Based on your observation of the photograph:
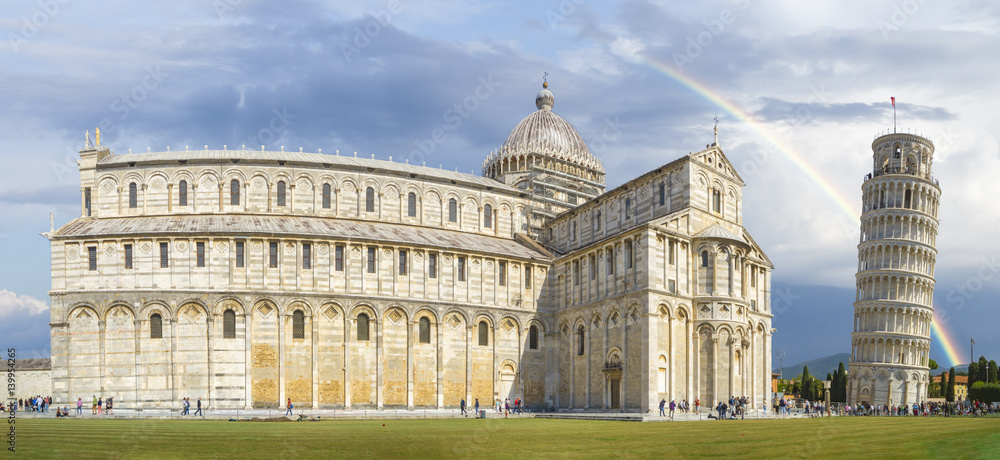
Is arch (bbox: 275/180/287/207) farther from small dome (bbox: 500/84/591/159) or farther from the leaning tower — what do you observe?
the leaning tower

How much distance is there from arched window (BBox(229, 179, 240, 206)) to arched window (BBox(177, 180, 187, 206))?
11.1 ft

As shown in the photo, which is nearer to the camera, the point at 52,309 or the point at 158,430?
the point at 158,430

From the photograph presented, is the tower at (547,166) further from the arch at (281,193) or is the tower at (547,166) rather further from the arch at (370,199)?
the arch at (281,193)

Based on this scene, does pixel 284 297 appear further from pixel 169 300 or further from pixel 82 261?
pixel 82 261

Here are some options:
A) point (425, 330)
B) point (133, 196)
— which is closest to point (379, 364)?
point (425, 330)

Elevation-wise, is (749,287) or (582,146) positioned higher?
(582,146)

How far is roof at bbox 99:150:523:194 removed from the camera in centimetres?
6469

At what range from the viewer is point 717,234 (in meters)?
58.1

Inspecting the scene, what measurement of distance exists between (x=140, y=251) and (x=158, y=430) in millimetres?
26659

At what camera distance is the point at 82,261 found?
192 feet

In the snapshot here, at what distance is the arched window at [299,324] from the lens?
58.8m

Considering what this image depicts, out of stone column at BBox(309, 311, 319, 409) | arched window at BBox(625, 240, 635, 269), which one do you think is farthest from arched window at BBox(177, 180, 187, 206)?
arched window at BBox(625, 240, 635, 269)

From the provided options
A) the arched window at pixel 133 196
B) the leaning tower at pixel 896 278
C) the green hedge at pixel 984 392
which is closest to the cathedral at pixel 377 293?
the arched window at pixel 133 196

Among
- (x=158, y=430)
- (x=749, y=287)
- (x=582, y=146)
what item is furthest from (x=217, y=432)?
(x=582, y=146)
